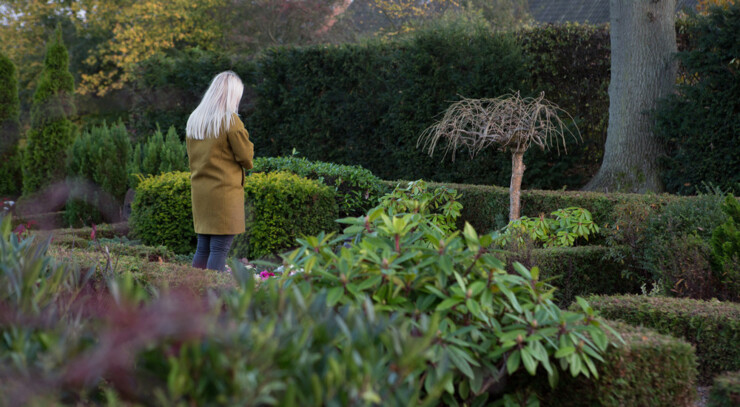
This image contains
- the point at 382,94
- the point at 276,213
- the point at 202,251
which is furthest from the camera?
the point at 382,94

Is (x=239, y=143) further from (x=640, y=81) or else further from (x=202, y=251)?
(x=640, y=81)

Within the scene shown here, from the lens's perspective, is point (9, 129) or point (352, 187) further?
point (9, 129)

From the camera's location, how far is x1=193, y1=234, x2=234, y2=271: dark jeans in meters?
4.96

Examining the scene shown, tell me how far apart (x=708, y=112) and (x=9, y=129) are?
455 inches

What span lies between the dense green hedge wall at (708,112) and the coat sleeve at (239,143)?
5317 mm

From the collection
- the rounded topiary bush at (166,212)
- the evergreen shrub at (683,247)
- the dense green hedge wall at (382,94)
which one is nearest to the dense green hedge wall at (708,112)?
the dense green hedge wall at (382,94)

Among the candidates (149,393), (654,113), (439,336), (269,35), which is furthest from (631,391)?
(269,35)

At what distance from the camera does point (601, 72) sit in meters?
8.84

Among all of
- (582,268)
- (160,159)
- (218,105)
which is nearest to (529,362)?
(582,268)

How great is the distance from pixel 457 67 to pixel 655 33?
8.98 feet

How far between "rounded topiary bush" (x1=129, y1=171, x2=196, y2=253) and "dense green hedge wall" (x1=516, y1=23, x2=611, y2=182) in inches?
192

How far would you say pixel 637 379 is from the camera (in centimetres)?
234

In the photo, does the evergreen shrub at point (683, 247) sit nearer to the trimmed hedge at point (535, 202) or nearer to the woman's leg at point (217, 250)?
the trimmed hedge at point (535, 202)

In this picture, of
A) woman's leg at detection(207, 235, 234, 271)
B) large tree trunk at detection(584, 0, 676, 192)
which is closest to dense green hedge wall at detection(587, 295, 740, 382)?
woman's leg at detection(207, 235, 234, 271)
